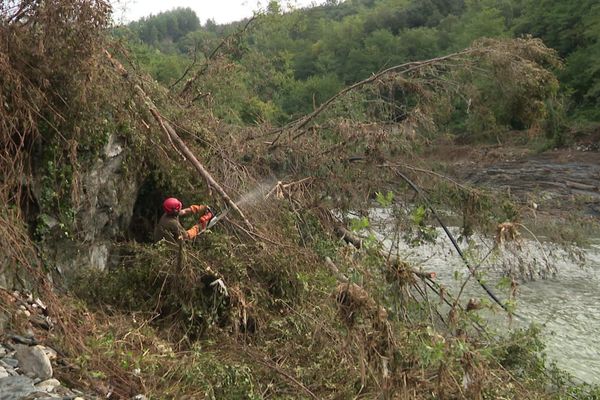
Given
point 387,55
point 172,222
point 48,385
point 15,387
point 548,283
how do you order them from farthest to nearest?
point 387,55
point 548,283
point 172,222
point 48,385
point 15,387

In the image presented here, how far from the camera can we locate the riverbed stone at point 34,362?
13.2 feet

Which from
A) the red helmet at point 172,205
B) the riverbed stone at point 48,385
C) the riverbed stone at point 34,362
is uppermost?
the red helmet at point 172,205

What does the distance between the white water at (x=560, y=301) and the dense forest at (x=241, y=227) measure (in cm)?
28

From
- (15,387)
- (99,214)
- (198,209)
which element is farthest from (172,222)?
(15,387)

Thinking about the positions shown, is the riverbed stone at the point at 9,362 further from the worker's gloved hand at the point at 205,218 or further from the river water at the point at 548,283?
the worker's gloved hand at the point at 205,218

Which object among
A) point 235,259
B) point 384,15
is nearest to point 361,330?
point 235,259

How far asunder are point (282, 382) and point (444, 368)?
151 centimetres

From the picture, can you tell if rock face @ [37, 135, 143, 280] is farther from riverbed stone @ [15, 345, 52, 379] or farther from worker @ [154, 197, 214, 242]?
riverbed stone @ [15, 345, 52, 379]

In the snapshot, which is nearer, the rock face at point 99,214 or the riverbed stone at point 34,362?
the riverbed stone at point 34,362

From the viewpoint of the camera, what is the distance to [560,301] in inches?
417

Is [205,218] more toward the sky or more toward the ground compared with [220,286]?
more toward the sky

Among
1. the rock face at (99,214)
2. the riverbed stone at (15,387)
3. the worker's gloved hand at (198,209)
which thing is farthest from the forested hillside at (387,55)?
the riverbed stone at (15,387)

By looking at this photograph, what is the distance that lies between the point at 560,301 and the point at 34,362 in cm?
894

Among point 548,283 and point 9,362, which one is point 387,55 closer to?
point 548,283
